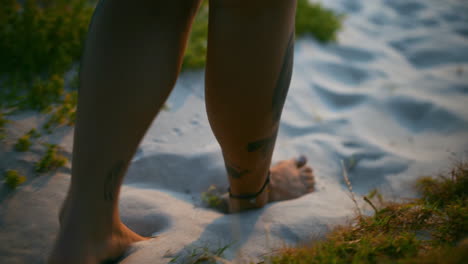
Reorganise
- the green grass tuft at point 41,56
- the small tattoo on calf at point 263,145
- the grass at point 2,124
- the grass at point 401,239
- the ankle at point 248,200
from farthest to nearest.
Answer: the green grass tuft at point 41,56 < the grass at point 2,124 < the ankle at point 248,200 < the small tattoo on calf at point 263,145 < the grass at point 401,239

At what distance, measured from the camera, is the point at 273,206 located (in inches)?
54.9

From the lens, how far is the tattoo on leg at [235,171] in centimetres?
125

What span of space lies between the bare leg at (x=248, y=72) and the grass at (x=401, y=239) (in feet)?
1.27

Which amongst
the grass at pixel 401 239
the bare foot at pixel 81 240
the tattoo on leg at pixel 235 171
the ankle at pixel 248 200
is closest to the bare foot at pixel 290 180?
the ankle at pixel 248 200

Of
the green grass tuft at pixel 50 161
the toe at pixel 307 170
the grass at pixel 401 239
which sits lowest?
the toe at pixel 307 170

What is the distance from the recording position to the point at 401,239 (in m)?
0.93

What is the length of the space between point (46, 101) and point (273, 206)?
132 centimetres

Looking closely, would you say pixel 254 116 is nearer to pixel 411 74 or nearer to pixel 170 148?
pixel 170 148

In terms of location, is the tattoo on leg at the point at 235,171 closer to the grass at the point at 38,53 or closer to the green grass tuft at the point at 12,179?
the green grass tuft at the point at 12,179

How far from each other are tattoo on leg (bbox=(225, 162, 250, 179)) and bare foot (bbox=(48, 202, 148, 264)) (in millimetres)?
469

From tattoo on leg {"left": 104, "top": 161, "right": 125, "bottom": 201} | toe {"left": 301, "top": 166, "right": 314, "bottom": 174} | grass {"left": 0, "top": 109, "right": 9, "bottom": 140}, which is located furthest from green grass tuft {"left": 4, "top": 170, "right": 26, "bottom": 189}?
toe {"left": 301, "top": 166, "right": 314, "bottom": 174}

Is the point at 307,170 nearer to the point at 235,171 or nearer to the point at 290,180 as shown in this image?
the point at 290,180

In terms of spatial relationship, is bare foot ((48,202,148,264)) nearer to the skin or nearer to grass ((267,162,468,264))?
the skin

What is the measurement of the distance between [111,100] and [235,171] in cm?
57
